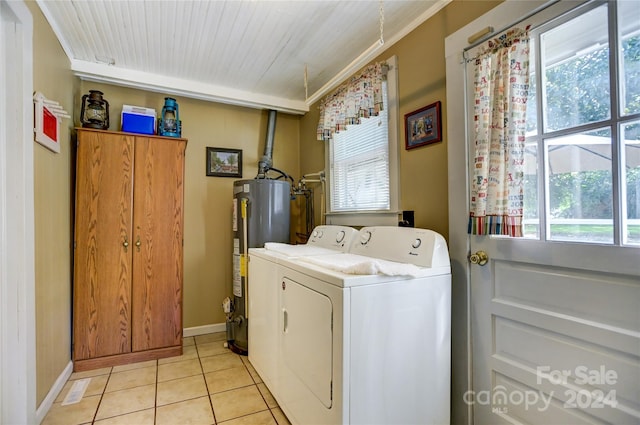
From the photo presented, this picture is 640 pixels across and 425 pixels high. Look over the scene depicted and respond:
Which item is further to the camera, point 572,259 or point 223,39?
point 223,39

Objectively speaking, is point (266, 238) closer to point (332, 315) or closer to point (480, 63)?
point (332, 315)

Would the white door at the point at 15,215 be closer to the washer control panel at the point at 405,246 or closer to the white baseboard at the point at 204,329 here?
the white baseboard at the point at 204,329

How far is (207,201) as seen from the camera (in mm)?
3135

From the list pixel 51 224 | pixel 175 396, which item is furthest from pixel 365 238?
pixel 51 224

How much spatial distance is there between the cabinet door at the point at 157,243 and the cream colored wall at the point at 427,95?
1.90 metres

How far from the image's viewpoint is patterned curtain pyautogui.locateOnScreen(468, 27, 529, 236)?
1.30 m

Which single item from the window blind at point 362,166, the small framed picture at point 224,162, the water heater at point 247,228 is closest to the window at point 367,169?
the window blind at point 362,166

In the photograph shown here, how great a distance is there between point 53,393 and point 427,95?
9.92ft

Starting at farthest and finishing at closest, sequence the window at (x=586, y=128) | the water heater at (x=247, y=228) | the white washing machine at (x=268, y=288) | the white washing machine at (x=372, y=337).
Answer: the water heater at (x=247, y=228)
the white washing machine at (x=268, y=288)
the white washing machine at (x=372, y=337)
the window at (x=586, y=128)

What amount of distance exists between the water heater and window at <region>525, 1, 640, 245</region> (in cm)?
188

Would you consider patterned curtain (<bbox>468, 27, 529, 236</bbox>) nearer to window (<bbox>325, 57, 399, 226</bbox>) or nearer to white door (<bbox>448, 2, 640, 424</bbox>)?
white door (<bbox>448, 2, 640, 424</bbox>)

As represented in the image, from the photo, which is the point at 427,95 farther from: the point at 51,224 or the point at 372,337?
the point at 51,224

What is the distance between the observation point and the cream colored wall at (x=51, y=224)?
5.69 ft

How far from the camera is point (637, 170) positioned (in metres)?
1.02
